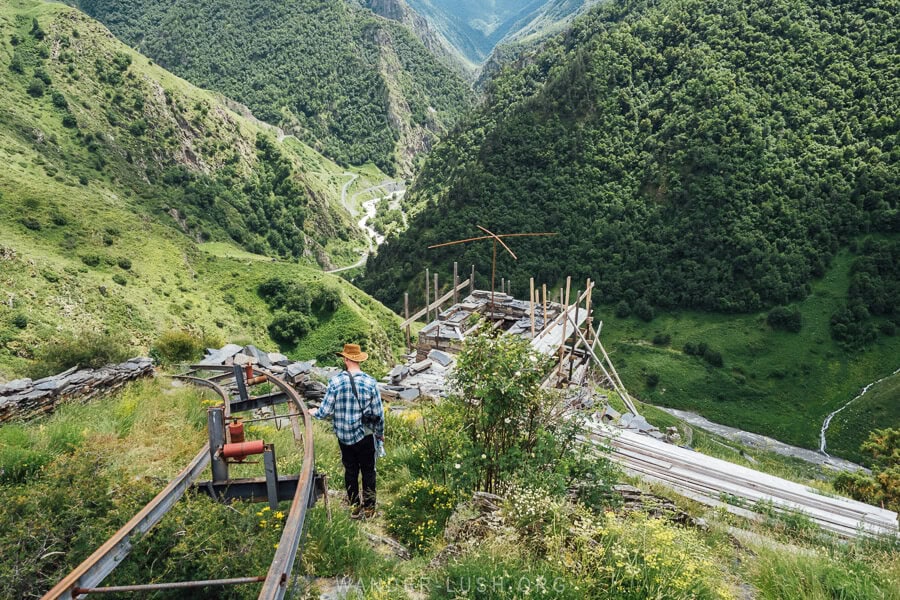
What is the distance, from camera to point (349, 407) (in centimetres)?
545

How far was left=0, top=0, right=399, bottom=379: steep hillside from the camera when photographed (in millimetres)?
23672

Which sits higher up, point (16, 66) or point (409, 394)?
point (16, 66)

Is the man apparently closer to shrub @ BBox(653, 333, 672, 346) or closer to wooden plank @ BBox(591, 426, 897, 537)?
wooden plank @ BBox(591, 426, 897, 537)

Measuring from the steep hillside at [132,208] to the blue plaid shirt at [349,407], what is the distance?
12.2 meters

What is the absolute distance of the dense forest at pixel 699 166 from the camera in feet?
165

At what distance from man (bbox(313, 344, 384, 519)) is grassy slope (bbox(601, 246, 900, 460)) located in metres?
42.1

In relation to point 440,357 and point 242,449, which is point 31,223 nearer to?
point 440,357

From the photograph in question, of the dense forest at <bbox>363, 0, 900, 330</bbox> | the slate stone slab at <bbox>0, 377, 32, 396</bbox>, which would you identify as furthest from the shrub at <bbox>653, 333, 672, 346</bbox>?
the slate stone slab at <bbox>0, 377, 32, 396</bbox>

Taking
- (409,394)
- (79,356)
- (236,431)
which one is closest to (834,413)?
(409,394)

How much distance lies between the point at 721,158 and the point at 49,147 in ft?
229

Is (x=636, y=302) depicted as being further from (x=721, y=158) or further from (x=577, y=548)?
(x=577, y=548)

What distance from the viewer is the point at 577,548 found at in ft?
13.8

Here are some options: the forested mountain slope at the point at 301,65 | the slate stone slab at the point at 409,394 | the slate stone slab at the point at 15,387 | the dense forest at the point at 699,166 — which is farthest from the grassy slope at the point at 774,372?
the forested mountain slope at the point at 301,65

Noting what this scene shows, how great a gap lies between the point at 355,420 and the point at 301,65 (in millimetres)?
162761
